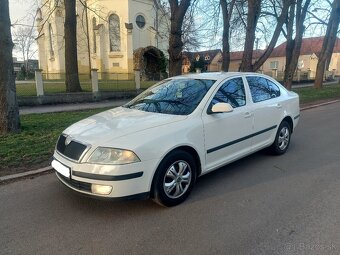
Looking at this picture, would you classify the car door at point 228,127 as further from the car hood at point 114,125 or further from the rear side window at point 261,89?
the car hood at point 114,125

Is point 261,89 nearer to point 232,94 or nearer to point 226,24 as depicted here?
point 232,94

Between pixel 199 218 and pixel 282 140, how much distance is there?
124 inches

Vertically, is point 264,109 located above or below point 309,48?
below

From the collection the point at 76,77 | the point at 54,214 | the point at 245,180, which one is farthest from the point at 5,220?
the point at 76,77

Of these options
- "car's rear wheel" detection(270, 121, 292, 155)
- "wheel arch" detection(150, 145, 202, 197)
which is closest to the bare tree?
"car's rear wheel" detection(270, 121, 292, 155)

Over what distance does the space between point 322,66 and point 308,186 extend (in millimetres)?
23135

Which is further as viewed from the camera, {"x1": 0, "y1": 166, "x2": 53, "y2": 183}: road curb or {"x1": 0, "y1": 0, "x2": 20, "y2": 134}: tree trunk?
{"x1": 0, "y1": 0, "x2": 20, "y2": 134}: tree trunk

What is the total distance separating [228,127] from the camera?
4.42 m

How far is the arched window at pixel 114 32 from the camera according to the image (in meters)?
30.9

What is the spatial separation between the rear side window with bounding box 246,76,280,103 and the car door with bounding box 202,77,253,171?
0.28m

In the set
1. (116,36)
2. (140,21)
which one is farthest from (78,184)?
(140,21)

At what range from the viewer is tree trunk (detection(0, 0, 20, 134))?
7.02m

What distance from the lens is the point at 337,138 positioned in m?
7.21

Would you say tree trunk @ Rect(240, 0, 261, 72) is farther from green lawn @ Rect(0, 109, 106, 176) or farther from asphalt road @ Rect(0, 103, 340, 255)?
asphalt road @ Rect(0, 103, 340, 255)
